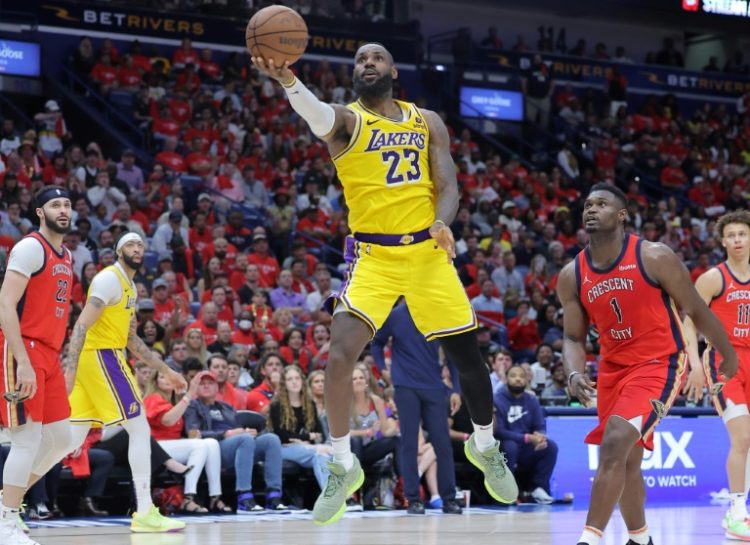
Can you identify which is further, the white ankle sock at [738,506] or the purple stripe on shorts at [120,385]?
the purple stripe on shorts at [120,385]

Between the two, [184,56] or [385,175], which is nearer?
[385,175]

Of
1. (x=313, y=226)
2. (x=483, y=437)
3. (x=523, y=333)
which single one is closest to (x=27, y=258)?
(x=483, y=437)

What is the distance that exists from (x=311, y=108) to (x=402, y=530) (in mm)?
4034

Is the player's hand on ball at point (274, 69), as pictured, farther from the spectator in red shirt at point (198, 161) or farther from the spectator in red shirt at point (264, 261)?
the spectator in red shirt at point (198, 161)

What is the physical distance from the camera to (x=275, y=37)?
242 inches

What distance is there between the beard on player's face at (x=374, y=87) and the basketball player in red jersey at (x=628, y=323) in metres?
1.41

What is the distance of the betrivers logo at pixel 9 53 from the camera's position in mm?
18328

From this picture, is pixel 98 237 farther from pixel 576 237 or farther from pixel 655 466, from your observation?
pixel 576 237

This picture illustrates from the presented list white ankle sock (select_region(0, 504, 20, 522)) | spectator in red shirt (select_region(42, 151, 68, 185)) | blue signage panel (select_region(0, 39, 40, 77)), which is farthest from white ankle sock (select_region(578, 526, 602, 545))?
blue signage panel (select_region(0, 39, 40, 77))

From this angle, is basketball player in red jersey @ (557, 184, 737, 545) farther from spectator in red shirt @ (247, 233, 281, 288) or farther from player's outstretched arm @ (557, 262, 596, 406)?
spectator in red shirt @ (247, 233, 281, 288)

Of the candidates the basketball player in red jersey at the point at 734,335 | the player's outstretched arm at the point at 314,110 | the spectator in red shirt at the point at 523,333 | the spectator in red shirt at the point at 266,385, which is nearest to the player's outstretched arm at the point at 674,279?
the player's outstretched arm at the point at 314,110

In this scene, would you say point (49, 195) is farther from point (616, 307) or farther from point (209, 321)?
point (209, 321)

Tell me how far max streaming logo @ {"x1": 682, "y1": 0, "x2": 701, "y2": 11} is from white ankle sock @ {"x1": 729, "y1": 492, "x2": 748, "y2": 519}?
1635 centimetres

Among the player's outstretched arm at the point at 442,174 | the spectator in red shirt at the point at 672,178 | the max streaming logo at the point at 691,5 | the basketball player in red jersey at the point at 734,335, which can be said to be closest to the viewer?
the player's outstretched arm at the point at 442,174
